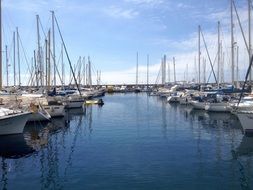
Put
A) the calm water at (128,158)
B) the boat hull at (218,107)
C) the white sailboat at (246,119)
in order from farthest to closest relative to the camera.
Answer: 1. the boat hull at (218,107)
2. the white sailboat at (246,119)
3. the calm water at (128,158)

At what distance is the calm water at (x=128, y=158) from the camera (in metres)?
19.9

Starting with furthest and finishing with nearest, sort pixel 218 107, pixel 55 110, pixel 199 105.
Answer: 1. pixel 199 105
2. pixel 218 107
3. pixel 55 110

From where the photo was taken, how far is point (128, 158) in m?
25.4

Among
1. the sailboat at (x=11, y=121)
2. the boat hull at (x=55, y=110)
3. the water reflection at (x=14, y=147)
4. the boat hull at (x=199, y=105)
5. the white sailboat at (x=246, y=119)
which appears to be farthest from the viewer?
the boat hull at (x=199, y=105)

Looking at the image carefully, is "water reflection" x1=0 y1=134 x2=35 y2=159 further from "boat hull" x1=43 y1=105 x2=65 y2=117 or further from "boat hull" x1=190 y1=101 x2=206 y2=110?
"boat hull" x1=190 y1=101 x2=206 y2=110

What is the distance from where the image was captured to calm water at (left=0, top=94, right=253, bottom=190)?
19853mm

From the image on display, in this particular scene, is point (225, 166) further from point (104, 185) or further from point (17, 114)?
point (17, 114)

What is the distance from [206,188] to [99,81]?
164 meters

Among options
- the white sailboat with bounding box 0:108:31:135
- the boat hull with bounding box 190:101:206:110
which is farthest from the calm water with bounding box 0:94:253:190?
the boat hull with bounding box 190:101:206:110

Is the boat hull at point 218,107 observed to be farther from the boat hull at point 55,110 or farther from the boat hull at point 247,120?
the boat hull at point 55,110

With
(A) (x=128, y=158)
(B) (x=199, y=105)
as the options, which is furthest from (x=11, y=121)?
(B) (x=199, y=105)

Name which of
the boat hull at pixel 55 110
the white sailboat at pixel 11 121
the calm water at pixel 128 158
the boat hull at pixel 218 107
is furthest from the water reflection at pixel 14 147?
the boat hull at pixel 218 107

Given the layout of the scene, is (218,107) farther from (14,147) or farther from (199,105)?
(14,147)

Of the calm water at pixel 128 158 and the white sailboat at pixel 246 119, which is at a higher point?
the white sailboat at pixel 246 119
